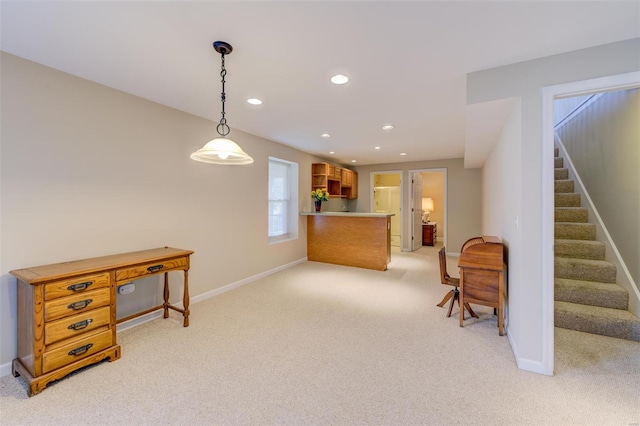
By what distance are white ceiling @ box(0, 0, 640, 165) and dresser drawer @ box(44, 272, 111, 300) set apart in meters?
1.68

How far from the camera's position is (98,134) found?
2494 mm

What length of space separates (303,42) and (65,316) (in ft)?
8.45

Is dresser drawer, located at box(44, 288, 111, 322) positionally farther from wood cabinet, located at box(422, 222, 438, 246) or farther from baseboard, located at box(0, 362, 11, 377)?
wood cabinet, located at box(422, 222, 438, 246)

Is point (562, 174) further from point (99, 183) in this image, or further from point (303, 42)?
point (99, 183)

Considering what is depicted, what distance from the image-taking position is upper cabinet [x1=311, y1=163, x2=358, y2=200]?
5887mm

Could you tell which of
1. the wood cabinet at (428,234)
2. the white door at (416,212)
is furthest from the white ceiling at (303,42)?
the wood cabinet at (428,234)

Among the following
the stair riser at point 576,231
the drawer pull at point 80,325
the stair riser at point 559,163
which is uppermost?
the stair riser at point 559,163

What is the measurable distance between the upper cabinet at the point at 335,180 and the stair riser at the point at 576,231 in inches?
154

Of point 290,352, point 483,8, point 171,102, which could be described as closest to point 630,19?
point 483,8

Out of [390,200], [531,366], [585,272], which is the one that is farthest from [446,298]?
[390,200]

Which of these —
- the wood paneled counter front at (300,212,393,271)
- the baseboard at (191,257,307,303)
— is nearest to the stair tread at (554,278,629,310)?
the wood paneled counter front at (300,212,393,271)

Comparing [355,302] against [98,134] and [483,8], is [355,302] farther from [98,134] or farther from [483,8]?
[98,134]

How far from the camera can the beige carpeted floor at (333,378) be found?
1.61m

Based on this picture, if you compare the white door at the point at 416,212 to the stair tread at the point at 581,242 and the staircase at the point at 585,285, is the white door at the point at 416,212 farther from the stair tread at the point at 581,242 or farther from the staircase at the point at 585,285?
the stair tread at the point at 581,242
